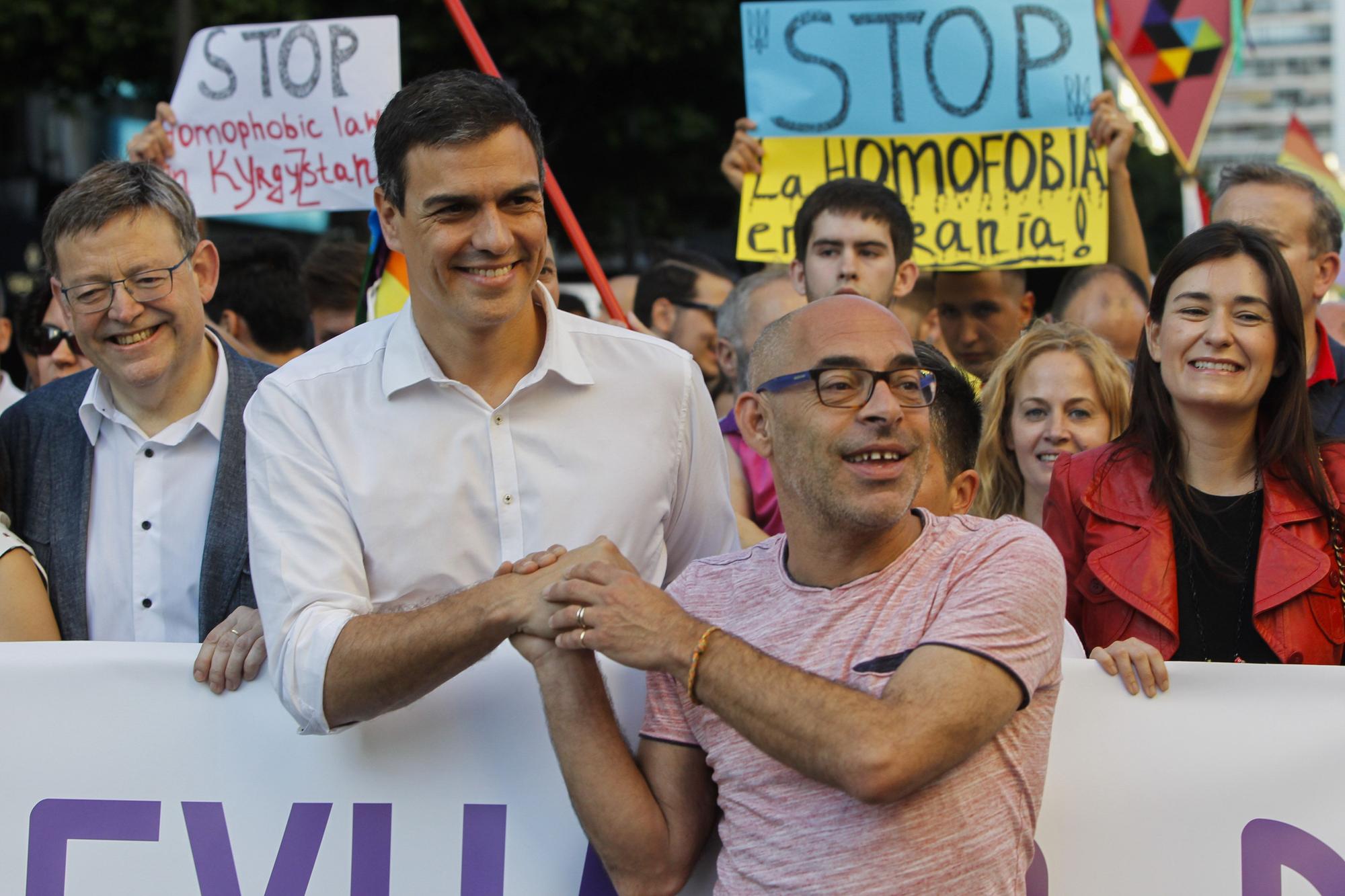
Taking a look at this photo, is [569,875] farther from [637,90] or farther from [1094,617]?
[637,90]

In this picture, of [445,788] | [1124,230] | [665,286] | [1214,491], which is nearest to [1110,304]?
[1124,230]

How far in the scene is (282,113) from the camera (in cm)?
586

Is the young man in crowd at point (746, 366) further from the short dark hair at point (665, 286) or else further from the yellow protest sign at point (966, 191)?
the short dark hair at point (665, 286)

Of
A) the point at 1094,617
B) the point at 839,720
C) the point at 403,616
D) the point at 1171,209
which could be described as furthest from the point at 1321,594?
the point at 1171,209

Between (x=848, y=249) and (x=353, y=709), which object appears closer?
(x=353, y=709)

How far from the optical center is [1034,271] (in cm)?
702

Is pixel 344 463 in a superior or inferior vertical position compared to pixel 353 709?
superior

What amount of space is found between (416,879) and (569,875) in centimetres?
30

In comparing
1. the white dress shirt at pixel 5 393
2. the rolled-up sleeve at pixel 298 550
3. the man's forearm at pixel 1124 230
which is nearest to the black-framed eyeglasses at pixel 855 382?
the rolled-up sleeve at pixel 298 550

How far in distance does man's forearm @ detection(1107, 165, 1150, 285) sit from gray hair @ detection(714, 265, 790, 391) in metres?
1.29

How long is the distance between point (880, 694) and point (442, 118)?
1.37 metres

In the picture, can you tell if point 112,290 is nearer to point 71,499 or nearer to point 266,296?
point 71,499

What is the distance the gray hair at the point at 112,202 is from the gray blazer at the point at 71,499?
34cm

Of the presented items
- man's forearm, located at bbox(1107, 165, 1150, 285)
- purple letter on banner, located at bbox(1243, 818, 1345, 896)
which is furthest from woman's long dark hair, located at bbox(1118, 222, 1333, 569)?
man's forearm, located at bbox(1107, 165, 1150, 285)
